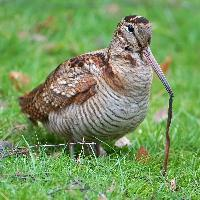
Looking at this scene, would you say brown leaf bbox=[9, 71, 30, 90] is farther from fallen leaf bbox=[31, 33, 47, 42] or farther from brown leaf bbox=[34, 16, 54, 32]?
brown leaf bbox=[34, 16, 54, 32]

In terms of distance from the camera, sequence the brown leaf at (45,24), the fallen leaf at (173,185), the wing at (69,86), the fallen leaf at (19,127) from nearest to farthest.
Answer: the fallen leaf at (173,185) < the wing at (69,86) < the fallen leaf at (19,127) < the brown leaf at (45,24)

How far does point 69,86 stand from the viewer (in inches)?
209

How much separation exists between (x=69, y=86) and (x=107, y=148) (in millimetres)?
710

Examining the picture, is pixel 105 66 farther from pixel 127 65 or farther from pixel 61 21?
pixel 61 21

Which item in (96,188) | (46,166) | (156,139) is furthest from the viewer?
(156,139)

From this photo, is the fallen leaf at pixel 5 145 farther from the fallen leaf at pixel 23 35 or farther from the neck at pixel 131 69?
the fallen leaf at pixel 23 35

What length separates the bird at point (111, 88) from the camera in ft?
16.6

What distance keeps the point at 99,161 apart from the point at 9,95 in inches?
83.1

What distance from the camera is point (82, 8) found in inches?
373

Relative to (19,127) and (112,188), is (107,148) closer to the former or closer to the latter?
(19,127)

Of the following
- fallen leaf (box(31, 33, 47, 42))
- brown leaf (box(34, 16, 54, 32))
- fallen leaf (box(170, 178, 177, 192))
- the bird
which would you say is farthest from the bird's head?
brown leaf (box(34, 16, 54, 32))

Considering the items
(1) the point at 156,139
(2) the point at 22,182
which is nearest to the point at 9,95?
(1) the point at 156,139

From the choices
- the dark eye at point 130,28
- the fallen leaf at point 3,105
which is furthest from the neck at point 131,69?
the fallen leaf at point 3,105

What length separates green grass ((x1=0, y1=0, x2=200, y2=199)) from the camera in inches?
171
